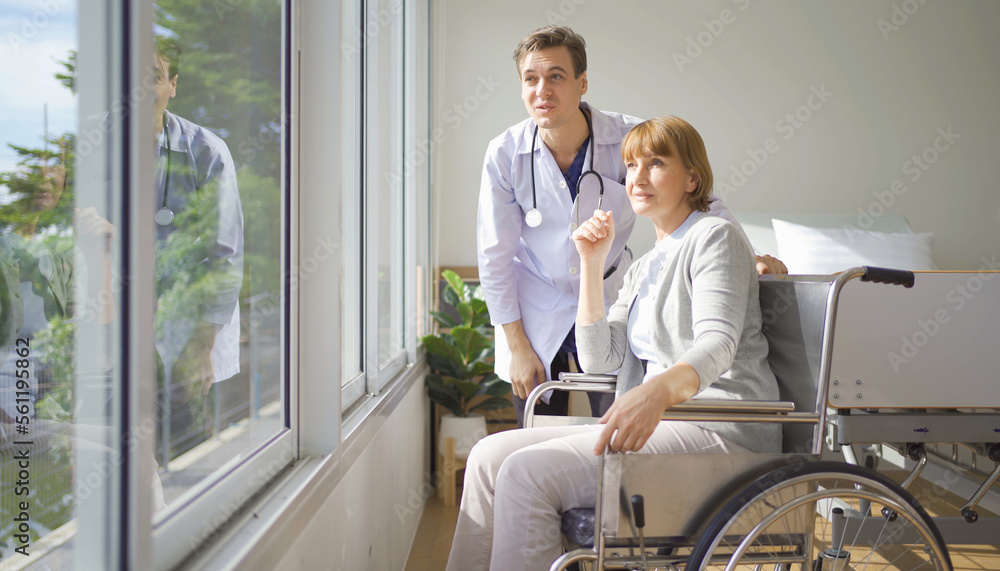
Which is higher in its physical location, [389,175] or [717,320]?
[389,175]

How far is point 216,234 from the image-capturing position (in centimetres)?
96

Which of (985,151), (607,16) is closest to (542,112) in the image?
(607,16)

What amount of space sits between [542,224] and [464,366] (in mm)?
1038

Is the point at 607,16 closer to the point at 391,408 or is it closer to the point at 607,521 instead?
the point at 391,408

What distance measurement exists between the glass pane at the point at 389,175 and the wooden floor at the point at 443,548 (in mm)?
626

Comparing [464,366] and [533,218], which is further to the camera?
[464,366]

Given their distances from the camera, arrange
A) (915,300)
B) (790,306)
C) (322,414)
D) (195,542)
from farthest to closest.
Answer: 1. (915,300)
2. (790,306)
3. (322,414)
4. (195,542)

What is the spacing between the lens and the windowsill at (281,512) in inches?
32.1

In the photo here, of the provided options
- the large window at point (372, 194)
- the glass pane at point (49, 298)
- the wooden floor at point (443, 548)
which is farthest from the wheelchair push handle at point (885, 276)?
the wooden floor at point (443, 548)

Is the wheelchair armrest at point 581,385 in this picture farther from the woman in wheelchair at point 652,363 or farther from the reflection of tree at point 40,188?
the reflection of tree at point 40,188

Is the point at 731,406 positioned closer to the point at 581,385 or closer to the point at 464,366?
the point at 581,385

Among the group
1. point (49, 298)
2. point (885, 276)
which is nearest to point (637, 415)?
point (885, 276)

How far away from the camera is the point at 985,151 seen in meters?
3.49

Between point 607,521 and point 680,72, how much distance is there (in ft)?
9.31
